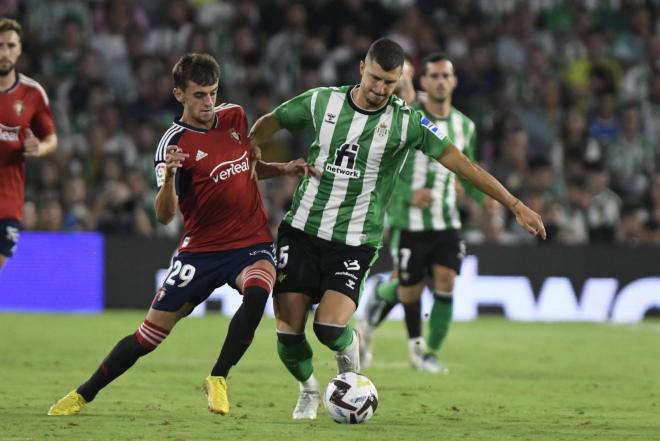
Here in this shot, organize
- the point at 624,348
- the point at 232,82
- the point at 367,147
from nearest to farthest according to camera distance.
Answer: the point at 367,147 → the point at 624,348 → the point at 232,82

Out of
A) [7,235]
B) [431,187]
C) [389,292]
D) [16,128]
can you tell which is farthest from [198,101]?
[389,292]

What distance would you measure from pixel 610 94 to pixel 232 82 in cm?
537

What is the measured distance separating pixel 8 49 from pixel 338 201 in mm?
3170

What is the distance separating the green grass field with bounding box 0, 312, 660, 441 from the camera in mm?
7125

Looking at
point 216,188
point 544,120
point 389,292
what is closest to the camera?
point 216,188

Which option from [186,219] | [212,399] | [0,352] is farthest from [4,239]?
[212,399]

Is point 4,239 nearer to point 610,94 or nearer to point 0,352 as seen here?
point 0,352

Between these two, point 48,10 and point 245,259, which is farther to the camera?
point 48,10

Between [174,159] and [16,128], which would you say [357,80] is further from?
[174,159]

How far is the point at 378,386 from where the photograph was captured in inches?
370

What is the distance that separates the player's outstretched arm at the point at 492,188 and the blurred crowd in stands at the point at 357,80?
8.34 m

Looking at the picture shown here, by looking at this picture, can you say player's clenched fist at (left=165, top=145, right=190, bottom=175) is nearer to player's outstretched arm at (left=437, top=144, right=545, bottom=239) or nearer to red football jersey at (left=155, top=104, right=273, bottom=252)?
red football jersey at (left=155, top=104, right=273, bottom=252)

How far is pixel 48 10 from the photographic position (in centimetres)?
1823

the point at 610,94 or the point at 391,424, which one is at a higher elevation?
the point at 610,94
